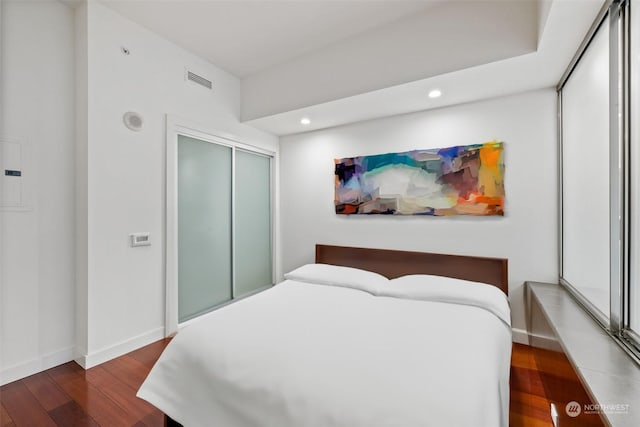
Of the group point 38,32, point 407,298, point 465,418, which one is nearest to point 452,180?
point 407,298

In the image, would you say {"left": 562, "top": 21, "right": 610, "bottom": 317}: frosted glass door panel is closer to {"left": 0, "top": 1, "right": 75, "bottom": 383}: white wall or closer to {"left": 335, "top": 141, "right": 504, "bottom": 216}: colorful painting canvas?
{"left": 335, "top": 141, "right": 504, "bottom": 216}: colorful painting canvas

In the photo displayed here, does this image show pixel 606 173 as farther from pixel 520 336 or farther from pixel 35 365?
pixel 35 365

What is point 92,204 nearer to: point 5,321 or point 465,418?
point 5,321

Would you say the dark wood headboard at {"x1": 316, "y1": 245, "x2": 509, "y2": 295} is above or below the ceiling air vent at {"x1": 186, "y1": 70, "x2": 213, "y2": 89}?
below

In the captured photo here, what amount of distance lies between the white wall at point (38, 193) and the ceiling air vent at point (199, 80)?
2.93 ft

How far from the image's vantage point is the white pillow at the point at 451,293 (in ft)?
5.99

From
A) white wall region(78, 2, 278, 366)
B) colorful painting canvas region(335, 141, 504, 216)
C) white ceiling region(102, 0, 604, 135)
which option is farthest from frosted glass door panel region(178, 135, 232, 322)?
colorful painting canvas region(335, 141, 504, 216)

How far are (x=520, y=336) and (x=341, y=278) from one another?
5.70ft

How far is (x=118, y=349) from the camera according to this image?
7.19ft

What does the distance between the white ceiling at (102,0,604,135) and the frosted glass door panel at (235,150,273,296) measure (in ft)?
2.90

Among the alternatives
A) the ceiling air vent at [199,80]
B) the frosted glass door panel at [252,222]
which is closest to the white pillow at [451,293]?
the frosted glass door panel at [252,222]

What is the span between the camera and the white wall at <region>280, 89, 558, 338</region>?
2.30m

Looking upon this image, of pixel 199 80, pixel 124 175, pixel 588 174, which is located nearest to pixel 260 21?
pixel 199 80

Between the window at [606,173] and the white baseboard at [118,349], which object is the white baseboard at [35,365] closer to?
the white baseboard at [118,349]
